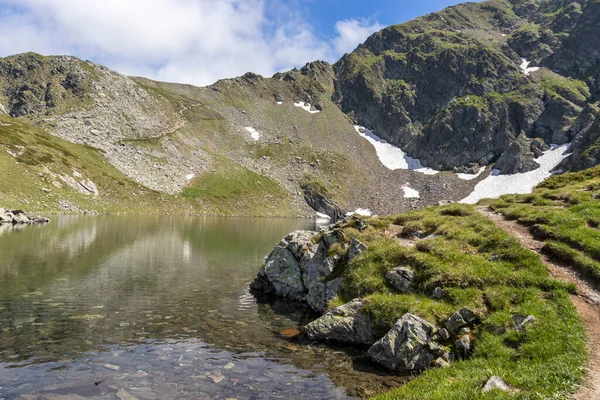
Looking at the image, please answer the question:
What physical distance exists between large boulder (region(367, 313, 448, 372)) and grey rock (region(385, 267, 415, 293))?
3.91 meters

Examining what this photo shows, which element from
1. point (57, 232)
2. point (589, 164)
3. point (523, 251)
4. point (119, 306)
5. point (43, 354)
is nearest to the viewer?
point (43, 354)

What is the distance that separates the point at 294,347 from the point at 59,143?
157052mm

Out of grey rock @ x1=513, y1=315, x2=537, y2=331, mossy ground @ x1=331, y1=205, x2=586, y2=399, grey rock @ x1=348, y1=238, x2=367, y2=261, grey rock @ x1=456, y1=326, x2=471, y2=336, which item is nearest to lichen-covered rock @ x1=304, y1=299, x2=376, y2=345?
mossy ground @ x1=331, y1=205, x2=586, y2=399

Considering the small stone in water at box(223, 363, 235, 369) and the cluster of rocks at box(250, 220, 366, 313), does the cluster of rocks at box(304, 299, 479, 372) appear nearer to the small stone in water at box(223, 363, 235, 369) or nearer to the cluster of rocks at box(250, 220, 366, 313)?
the small stone in water at box(223, 363, 235, 369)

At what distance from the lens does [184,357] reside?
55.2 feet

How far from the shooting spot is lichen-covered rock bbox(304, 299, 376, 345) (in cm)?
1939

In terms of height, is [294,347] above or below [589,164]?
below

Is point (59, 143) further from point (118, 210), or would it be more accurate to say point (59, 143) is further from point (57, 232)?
point (57, 232)

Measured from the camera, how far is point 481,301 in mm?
18312

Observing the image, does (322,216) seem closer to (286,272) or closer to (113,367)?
(286,272)

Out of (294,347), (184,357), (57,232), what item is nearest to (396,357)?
(294,347)

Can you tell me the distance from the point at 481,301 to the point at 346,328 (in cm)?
705

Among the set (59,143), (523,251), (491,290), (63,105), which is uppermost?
(63,105)

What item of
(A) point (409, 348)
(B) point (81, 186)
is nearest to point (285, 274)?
(A) point (409, 348)
